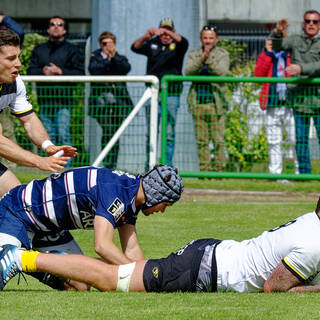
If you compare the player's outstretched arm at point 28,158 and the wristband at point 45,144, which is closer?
the player's outstretched arm at point 28,158

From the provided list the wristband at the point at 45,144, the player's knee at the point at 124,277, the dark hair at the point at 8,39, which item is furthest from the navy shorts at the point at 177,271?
the dark hair at the point at 8,39

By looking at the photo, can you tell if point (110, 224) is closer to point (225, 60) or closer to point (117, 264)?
point (117, 264)

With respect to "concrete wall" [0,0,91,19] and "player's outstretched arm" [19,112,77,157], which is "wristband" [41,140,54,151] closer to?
"player's outstretched arm" [19,112,77,157]

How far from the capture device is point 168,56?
12617mm

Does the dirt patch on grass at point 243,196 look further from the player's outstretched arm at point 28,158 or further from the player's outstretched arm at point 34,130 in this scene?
the player's outstretched arm at point 28,158

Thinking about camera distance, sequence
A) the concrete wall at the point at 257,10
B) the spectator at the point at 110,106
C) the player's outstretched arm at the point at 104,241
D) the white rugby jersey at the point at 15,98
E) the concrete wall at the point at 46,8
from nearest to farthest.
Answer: the player's outstretched arm at the point at 104,241 → the white rugby jersey at the point at 15,98 → the spectator at the point at 110,106 → the concrete wall at the point at 257,10 → the concrete wall at the point at 46,8

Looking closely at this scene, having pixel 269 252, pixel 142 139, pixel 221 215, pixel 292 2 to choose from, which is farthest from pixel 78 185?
pixel 292 2

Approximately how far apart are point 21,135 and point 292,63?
414 centimetres

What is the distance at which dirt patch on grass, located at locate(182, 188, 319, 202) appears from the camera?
11875mm

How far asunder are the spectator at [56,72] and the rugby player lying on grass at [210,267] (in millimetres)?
6583

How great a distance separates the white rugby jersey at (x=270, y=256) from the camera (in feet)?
17.8

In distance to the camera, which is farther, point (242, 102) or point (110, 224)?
point (242, 102)

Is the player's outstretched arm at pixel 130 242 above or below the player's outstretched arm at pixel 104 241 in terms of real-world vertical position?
below

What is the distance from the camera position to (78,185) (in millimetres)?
6000
